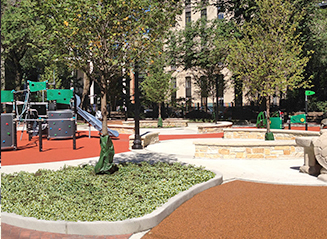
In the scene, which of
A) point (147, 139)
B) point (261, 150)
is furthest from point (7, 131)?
point (261, 150)

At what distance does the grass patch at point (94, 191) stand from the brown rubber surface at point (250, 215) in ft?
1.70

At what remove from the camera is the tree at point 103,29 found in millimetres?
7574

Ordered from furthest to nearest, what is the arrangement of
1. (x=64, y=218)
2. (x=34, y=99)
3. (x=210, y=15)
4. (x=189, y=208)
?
(x=210, y=15) → (x=34, y=99) → (x=189, y=208) → (x=64, y=218)

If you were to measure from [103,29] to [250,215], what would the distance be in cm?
556

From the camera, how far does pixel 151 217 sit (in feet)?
16.8

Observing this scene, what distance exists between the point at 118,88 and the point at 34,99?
396 inches

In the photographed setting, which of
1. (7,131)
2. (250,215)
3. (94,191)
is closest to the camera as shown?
(250,215)

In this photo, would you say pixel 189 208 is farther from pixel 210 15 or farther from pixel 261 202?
pixel 210 15

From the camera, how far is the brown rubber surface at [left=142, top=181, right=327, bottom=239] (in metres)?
4.89

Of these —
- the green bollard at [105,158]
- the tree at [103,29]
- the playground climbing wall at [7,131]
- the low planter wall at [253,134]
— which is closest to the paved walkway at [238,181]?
the green bollard at [105,158]

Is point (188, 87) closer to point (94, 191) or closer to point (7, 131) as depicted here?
point (7, 131)

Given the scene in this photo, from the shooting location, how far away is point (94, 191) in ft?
21.6

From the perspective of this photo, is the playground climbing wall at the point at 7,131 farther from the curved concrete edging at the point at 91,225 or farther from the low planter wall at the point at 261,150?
the curved concrete edging at the point at 91,225

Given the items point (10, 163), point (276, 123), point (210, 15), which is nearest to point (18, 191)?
point (10, 163)
